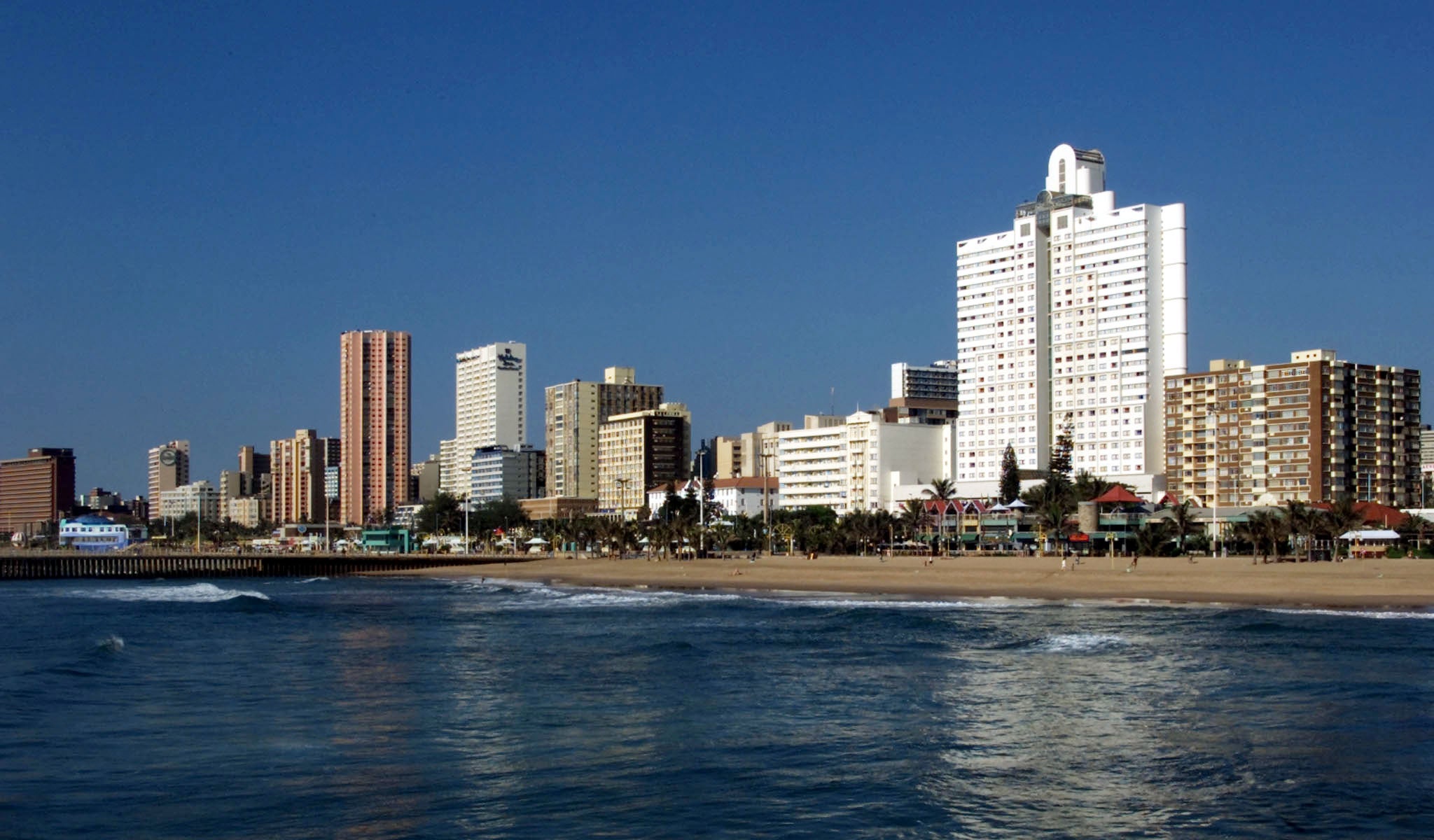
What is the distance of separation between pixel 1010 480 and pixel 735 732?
10123 centimetres

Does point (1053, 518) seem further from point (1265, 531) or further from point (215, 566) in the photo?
point (215, 566)

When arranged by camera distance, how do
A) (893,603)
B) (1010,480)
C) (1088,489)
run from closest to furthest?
(893,603), (1088,489), (1010,480)

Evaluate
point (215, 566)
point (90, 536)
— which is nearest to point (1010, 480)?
point (215, 566)

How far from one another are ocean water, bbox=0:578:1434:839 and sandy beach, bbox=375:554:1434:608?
1245 cm

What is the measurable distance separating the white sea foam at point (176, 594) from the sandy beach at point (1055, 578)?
67.8 ft

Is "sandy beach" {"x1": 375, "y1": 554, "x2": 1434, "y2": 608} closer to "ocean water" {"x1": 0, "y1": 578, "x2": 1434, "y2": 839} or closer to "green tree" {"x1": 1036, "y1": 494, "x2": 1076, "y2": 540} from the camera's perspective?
"green tree" {"x1": 1036, "y1": 494, "x2": 1076, "y2": 540}

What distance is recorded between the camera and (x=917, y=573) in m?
79.4

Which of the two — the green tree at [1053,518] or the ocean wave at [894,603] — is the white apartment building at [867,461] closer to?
the green tree at [1053,518]

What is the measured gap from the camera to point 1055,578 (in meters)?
70.0

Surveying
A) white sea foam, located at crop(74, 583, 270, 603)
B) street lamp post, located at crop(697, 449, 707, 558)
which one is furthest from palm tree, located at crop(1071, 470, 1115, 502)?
white sea foam, located at crop(74, 583, 270, 603)

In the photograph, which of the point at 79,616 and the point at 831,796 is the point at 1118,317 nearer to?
the point at 79,616

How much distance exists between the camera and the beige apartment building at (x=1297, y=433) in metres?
120

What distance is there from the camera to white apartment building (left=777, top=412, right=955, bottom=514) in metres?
148

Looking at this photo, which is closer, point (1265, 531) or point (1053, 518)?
point (1265, 531)
